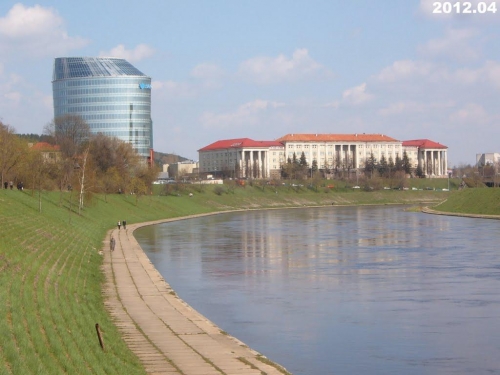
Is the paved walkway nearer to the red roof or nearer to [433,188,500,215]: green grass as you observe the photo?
the red roof

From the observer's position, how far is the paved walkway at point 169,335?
1770 cm

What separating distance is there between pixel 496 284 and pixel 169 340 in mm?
17969

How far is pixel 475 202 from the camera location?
356 feet

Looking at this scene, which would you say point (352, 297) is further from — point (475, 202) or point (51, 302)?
point (475, 202)

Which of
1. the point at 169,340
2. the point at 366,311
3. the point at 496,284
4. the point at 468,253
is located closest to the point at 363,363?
the point at 169,340

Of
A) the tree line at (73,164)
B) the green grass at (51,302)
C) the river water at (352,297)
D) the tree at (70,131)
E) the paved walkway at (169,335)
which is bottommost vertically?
the river water at (352,297)

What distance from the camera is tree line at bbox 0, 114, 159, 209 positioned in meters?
77.8

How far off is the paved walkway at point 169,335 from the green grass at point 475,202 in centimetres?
7494

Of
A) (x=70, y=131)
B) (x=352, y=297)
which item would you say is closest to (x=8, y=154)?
(x=70, y=131)

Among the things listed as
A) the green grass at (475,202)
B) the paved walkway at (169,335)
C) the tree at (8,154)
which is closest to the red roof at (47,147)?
the tree at (8,154)

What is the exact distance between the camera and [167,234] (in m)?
70.8

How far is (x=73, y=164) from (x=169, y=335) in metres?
61.4

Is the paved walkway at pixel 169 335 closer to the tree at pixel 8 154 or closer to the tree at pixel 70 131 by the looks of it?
the tree at pixel 8 154

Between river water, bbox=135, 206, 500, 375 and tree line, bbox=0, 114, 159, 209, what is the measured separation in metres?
21.0
